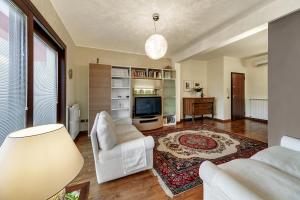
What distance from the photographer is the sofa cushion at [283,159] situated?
1300 mm

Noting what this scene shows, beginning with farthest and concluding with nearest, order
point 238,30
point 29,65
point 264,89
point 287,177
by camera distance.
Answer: point 264,89 → point 238,30 → point 29,65 → point 287,177

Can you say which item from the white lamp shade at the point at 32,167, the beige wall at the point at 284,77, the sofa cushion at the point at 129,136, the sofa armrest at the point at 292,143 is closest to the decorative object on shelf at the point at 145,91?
the sofa cushion at the point at 129,136

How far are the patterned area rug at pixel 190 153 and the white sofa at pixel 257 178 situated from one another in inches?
25.6

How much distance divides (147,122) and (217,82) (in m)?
3.52

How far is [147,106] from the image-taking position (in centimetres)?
439

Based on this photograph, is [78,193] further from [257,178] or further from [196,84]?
[196,84]

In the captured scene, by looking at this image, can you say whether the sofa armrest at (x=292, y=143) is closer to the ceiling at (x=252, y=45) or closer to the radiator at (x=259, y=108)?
the ceiling at (x=252, y=45)

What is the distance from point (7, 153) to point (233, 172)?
1577mm

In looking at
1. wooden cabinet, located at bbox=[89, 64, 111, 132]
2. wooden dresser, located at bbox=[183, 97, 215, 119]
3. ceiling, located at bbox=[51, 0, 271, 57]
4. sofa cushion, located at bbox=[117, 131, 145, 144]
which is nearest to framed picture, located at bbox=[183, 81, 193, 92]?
wooden dresser, located at bbox=[183, 97, 215, 119]

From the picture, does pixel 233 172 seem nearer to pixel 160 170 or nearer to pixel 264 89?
pixel 160 170

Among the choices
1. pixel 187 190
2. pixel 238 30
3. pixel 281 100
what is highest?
pixel 238 30

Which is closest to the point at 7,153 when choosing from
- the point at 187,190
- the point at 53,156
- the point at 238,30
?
the point at 53,156

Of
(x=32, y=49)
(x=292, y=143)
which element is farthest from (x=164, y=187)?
(x=32, y=49)

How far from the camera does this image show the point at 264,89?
217 inches
